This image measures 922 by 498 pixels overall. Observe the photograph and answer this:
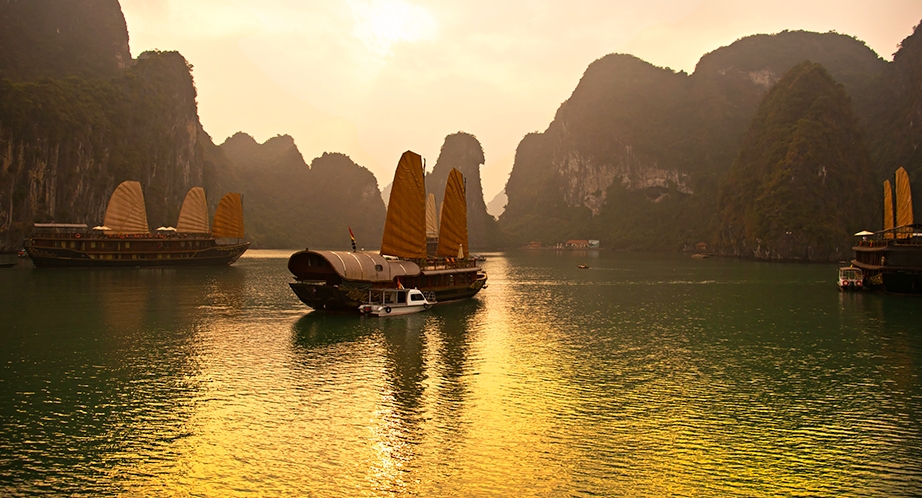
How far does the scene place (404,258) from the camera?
41375 millimetres

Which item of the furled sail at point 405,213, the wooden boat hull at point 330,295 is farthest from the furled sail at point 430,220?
the wooden boat hull at point 330,295

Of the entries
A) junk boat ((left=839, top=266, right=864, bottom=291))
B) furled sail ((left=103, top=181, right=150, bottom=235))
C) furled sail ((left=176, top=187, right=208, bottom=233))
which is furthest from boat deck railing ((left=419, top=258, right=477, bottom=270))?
furled sail ((left=103, top=181, right=150, bottom=235))

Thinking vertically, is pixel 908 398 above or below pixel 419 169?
below

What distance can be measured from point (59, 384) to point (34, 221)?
103m

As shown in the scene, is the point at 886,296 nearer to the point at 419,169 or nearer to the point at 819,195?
the point at 419,169

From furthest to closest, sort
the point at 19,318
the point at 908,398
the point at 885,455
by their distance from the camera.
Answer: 1. the point at 19,318
2. the point at 908,398
3. the point at 885,455

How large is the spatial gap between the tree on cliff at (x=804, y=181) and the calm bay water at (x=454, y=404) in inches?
3842

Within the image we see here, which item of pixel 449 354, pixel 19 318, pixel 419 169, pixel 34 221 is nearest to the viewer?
pixel 449 354

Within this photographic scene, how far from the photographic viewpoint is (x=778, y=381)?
75.1 ft

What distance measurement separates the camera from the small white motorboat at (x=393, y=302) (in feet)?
121

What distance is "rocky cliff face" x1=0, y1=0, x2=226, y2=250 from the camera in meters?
106

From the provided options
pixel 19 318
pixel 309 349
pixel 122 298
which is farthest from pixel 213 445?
pixel 122 298

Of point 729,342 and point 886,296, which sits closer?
point 729,342

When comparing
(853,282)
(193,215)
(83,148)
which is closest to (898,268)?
(853,282)
